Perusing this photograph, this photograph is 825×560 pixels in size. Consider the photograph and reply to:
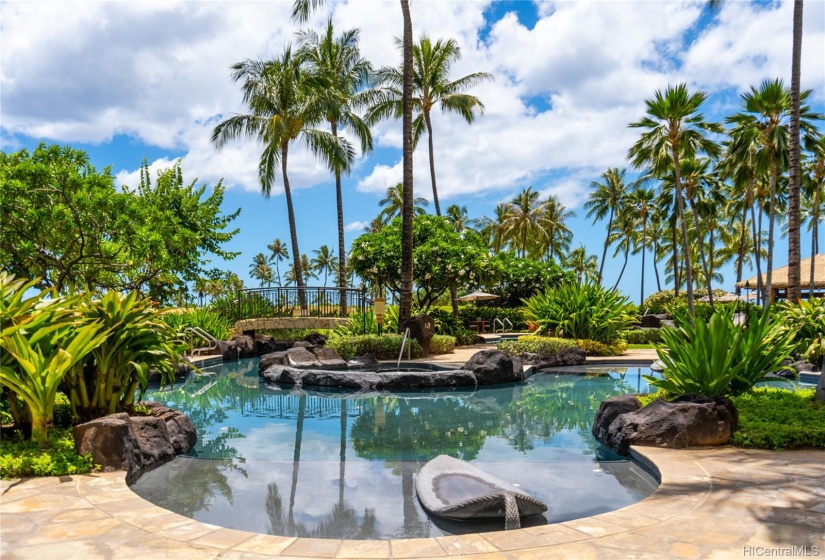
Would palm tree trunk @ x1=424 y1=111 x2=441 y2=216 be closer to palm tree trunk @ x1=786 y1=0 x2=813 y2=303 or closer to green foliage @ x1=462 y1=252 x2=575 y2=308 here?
green foliage @ x1=462 y1=252 x2=575 y2=308

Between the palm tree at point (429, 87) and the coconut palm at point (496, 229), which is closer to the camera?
the palm tree at point (429, 87)

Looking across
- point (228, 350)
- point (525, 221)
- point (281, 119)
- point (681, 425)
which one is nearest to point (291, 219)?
point (281, 119)

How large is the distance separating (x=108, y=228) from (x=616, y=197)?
4450 cm

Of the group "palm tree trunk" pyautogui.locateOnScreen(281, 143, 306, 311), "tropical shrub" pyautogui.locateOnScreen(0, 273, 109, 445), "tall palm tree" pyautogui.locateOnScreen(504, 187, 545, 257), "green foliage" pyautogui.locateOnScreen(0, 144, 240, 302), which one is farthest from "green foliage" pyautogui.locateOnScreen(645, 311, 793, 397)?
"tall palm tree" pyautogui.locateOnScreen(504, 187, 545, 257)

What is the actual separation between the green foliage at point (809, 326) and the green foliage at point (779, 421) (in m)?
4.14

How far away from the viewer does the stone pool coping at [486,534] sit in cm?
356

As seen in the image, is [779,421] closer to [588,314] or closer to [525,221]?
[588,314]

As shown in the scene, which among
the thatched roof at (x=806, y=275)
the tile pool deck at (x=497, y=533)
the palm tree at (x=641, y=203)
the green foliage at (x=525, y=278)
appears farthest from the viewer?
the palm tree at (x=641, y=203)

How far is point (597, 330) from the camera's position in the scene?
1742 centimetres

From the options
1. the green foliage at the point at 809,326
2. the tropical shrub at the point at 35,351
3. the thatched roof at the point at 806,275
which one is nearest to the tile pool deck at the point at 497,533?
the tropical shrub at the point at 35,351

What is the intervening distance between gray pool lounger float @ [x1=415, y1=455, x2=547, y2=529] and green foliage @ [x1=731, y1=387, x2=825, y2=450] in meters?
2.87

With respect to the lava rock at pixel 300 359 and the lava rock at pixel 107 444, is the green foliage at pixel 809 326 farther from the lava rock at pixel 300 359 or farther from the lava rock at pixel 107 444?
the lava rock at pixel 107 444

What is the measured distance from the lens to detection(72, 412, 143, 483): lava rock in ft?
17.8

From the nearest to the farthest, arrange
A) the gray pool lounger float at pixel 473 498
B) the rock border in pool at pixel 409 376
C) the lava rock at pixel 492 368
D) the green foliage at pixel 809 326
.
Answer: the gray pool lounger float at pixel 473 498 < the green foliage at pixel 809 326 < the rock border in pool at pixel 409 376 < the lava rock at pixel 492 368
